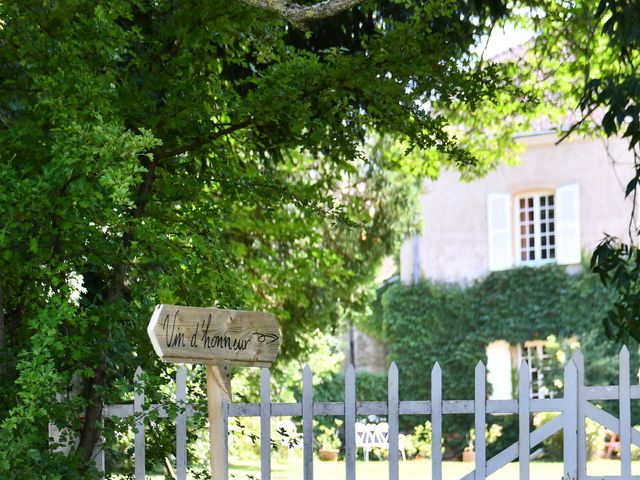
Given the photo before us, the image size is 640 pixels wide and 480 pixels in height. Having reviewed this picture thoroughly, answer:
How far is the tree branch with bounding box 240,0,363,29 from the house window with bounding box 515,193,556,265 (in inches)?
620

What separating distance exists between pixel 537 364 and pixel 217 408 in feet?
52.4

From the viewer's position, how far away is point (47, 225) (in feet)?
17.0

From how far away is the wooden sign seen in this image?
4.66m

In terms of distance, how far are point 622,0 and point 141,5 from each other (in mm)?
2940

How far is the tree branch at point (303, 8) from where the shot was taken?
18.3ft

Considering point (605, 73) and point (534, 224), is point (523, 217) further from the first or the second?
point (605, 73)

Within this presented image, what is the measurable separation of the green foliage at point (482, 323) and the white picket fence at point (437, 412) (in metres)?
13.3

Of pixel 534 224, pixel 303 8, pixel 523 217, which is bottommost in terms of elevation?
pixel 303 8

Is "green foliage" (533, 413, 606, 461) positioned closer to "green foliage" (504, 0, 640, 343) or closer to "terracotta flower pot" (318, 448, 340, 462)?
"terracotta flower pot" (318, 448, 340, 462)

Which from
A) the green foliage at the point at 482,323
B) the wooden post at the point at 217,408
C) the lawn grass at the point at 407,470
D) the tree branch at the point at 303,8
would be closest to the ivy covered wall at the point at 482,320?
the green foliage at the point at 482,323

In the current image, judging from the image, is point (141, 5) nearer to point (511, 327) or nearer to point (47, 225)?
point (47, 225)

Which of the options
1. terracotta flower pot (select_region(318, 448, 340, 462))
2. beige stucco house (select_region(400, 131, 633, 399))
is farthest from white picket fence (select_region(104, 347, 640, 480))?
beige stucco house (select_region(400, 131, 633, 399))

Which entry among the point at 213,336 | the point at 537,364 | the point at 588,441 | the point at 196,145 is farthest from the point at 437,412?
the point at 537,364

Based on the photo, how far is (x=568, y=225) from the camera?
20438 millimetres
